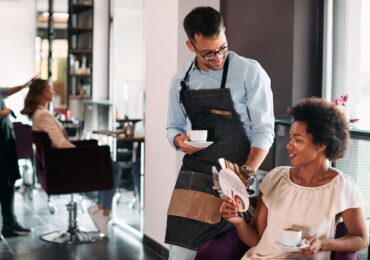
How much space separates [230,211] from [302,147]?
34 centimetres

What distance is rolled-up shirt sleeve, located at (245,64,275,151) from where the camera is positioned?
2.59 meters

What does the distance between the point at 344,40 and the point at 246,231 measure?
5.47 ft

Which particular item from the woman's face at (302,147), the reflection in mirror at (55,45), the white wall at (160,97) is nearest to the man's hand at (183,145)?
the woman's face at (302,147)

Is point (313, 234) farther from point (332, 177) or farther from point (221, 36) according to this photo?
point (221, 36)

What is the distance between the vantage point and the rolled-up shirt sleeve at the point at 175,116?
111 inches

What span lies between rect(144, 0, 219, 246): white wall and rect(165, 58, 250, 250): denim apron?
5.71ft

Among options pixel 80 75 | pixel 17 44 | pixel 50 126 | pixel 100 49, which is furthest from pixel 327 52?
pixel 17 44

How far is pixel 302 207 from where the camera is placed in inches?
94.0

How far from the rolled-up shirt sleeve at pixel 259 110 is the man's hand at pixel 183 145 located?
23cm

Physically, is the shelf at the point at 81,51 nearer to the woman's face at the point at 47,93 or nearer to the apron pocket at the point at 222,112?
the woman's face at the point at 47,93

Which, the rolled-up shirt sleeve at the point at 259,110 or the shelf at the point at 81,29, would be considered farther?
the shelf at the point at 81,29

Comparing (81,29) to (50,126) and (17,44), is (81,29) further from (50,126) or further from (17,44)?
(50,126)

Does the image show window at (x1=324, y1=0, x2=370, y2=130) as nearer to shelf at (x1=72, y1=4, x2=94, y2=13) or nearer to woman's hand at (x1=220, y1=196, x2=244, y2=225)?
woman's hand at (x1=220, y1=196, x2=244, y2=225)

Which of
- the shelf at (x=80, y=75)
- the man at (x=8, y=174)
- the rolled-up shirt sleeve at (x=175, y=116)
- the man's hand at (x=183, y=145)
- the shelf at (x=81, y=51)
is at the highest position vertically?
A: the shelf at (x=81, y=51)
